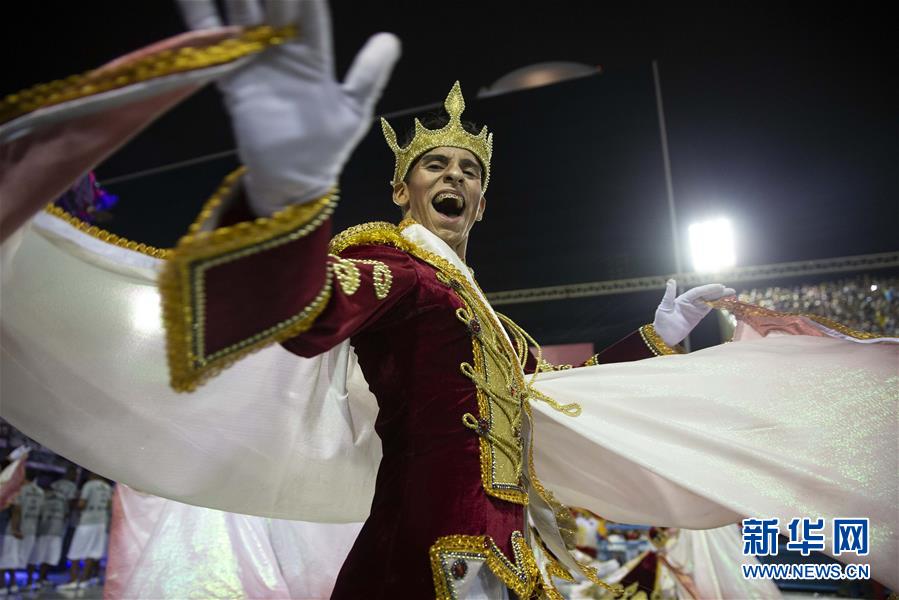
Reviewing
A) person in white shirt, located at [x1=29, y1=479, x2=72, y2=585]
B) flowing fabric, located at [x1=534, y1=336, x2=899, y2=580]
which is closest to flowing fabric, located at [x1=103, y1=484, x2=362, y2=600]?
flowing fabric, located at [x1=534, y1=336, x2=899, y2=580]

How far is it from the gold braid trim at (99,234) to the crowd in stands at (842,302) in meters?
5.57

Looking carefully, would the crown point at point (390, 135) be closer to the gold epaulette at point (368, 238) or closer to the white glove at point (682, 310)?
the gold epaulette at point (368, 238)

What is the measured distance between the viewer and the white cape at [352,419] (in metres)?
1.27

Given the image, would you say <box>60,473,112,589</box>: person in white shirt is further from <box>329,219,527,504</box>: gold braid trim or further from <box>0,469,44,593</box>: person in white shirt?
<box>329,219,527,504</box>: gold braid trim

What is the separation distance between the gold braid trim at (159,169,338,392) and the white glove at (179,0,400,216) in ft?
0.13

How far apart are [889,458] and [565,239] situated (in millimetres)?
4364

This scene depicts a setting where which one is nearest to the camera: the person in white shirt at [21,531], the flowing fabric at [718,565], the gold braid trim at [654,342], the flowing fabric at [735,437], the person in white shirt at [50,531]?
the flowing fabric at [735,437]

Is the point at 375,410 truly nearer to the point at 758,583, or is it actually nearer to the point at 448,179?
the point at 448,179

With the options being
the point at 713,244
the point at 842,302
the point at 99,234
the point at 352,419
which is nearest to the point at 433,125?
the point at 352,419

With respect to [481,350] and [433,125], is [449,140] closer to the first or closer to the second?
[433,125]

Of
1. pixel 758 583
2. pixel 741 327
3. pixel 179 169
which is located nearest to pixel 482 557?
pixel 741 327

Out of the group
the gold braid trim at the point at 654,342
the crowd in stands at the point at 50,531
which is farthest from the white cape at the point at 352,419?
the crowd in stands at the point at 50,531

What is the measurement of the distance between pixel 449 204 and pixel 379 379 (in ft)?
2.03

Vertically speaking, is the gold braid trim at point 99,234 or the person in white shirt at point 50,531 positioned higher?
the gold braid trim at point 99,234
